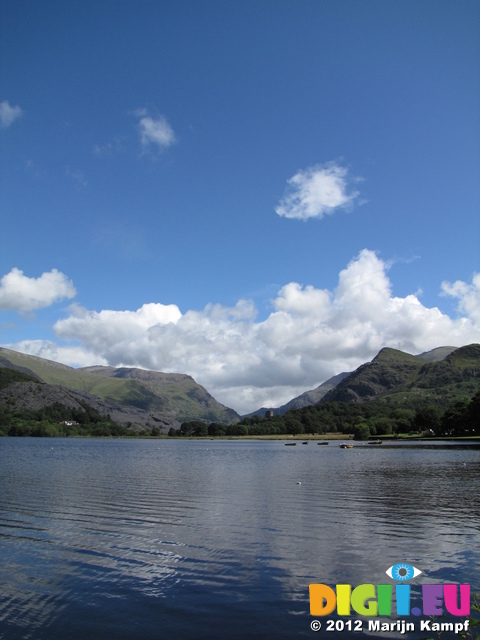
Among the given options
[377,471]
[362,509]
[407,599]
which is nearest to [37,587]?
[407,599]

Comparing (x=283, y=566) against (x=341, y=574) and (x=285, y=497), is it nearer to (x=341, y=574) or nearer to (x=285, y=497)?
(x=341, y=574)

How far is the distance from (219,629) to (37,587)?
33.0 feet

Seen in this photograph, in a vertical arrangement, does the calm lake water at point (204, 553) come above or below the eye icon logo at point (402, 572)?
below

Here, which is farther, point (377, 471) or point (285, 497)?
point (377, 471)

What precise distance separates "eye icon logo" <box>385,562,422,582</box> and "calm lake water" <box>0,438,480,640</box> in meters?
0.48

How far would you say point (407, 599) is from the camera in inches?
824

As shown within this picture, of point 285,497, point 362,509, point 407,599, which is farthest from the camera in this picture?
point 285,497
